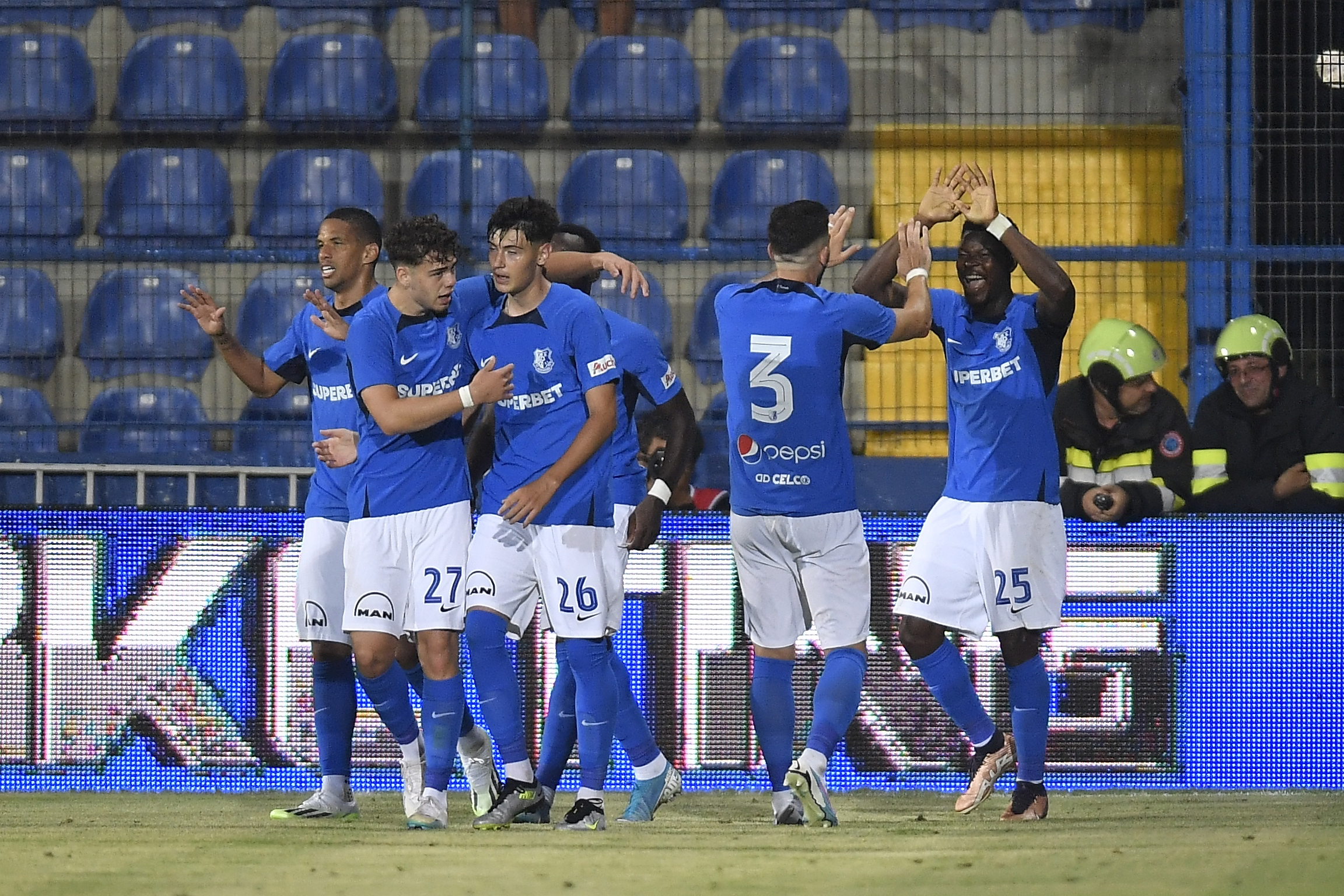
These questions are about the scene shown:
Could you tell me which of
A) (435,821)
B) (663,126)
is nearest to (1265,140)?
(663,126)

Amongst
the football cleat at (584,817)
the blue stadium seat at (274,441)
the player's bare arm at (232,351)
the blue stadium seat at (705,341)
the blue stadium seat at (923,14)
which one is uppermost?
the blue stadium seat at (923,14)

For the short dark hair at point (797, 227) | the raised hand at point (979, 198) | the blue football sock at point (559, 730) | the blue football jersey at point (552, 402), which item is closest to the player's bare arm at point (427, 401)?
the blue football jersey at point (552, 402)

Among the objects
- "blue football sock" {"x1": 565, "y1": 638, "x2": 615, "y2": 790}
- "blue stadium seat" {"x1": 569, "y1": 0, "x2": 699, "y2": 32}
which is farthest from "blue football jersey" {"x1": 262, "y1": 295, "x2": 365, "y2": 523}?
"blue stadium seat" {"x1": 569, "y1": 0, "x2": 699, "y2": 32}

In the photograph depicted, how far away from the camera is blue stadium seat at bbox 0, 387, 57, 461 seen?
8844mm

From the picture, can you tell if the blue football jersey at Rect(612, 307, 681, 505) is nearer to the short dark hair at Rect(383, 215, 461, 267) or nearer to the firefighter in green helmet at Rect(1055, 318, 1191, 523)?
the short dark hair at Rect(383, 215, 461, 267)

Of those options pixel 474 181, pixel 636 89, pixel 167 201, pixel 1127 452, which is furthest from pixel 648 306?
pixel 1127 452

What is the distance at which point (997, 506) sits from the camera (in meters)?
6.04

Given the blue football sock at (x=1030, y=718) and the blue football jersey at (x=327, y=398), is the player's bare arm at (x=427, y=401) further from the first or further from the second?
the blue football sock at (x=1030, y=718)

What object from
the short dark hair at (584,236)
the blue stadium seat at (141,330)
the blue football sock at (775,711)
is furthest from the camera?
the blue stadium seat at (141,330)

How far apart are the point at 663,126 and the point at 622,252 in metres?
1.53

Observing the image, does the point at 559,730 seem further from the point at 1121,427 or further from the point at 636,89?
the point at 636,89

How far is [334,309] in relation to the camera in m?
6.17

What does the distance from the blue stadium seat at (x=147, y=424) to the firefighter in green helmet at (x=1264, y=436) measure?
446 cm

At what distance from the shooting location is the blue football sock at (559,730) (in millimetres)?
6031
